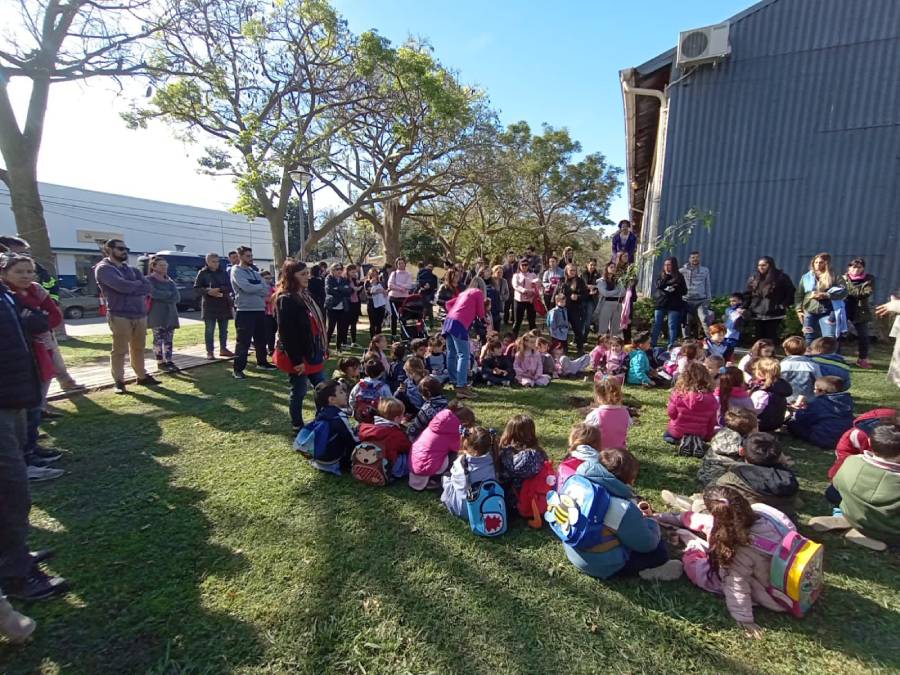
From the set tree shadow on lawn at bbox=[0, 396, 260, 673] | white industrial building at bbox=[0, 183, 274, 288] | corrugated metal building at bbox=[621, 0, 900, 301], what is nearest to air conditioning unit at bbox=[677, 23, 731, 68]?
corrugated metal building at bbox=[621, 0, 900, 301]

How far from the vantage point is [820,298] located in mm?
6605

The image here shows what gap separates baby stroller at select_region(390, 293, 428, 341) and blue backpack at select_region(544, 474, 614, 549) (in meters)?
6.75

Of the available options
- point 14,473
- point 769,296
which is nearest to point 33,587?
point 14,473

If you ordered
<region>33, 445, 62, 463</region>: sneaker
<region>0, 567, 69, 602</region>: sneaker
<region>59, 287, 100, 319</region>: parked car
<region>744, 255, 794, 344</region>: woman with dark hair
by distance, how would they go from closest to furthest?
<region>0, 567, 69, 602</region>: sneaker
<region>33, 445, 62, 463</region>: sneaker
<region>744, 255, 794, 344</region>: woman with dark hair
<region>59, 287, 100, 319</region>: parked car

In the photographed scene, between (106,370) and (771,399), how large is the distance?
9064 mm

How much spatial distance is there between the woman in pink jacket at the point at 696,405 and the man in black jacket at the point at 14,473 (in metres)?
4.62

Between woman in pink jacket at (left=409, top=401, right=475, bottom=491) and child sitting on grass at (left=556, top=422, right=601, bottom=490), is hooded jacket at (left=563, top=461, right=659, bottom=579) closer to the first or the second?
child sitting on grass at (left=556, top=422, right=601, bottom=490)

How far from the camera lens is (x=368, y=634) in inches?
86.2

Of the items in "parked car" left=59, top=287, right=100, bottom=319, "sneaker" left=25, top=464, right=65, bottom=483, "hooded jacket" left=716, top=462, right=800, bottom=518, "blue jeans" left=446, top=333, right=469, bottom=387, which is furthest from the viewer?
"parked car" left=59, top=287, right=100, bottom=319

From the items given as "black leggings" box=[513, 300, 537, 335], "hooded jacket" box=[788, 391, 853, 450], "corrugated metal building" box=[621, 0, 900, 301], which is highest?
"corrugated metal building" box=[621, 0, 900, 301]

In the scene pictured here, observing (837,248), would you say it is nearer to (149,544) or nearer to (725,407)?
(725,407)

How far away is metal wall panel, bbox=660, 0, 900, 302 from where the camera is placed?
8109 millimetres

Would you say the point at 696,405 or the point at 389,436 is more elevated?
the point at 696,405

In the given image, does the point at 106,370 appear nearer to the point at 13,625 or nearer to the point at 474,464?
the point at 13,625
